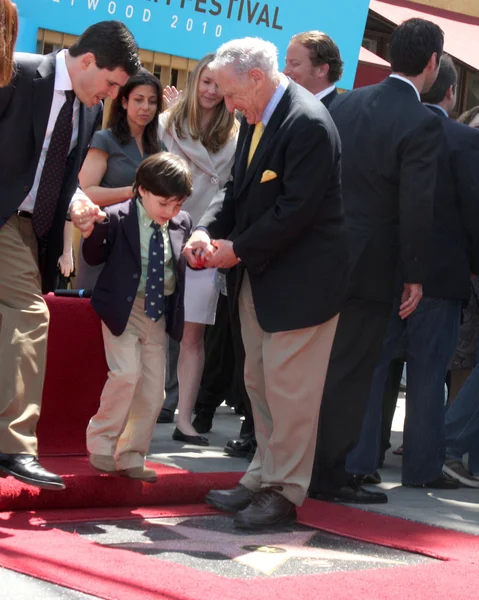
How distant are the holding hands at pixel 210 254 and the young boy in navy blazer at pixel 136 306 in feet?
1.10

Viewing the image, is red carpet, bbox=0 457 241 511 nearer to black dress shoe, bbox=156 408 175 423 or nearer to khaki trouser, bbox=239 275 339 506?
khaki trouser, bbox=239 275 339 506

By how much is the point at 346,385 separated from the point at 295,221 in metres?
1.13

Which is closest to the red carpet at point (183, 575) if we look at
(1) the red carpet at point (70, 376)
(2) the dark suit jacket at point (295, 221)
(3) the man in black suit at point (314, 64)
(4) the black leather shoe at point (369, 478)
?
(2) the dark suit jacket at point (295, 221)

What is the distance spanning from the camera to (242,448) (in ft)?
21.6

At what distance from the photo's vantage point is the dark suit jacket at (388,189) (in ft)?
18.7

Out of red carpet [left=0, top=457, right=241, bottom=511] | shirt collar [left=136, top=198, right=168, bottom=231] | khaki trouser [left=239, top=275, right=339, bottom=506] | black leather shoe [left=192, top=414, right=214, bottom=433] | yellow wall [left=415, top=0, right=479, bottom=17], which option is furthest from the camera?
yellow wall [left=415, top=0, right=479, bottom=17]

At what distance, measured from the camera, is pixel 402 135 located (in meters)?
5.74

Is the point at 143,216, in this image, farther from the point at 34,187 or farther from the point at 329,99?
the point at 329,99

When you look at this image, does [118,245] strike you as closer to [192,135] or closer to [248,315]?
[248,315]

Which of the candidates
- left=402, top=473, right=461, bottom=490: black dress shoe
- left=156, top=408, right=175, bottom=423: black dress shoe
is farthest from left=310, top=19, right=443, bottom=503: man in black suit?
left=156, top=408, right=175, bottom=423: black dress shoe

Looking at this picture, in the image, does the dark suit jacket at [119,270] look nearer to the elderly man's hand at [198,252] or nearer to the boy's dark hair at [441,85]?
the elderly man's hand at [198,252]

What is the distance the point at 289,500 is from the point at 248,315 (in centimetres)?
77

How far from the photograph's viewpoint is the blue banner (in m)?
9.09

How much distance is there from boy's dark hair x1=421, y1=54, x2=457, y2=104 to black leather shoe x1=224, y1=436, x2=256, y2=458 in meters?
2.05
